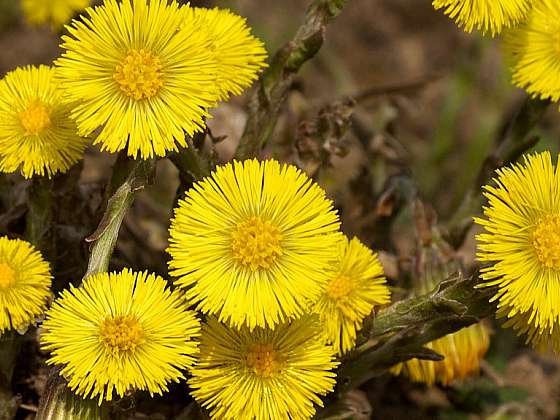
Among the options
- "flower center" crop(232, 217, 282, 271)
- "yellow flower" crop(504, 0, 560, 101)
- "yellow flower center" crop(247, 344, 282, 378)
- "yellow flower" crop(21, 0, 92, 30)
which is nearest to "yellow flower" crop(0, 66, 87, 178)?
"flower center" crop(232, 217, 282, 271)

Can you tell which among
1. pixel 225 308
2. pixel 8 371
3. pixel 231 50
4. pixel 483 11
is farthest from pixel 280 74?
pixel 8 371

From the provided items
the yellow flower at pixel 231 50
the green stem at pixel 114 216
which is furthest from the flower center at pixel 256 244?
the yellow flower at pixel 231 50

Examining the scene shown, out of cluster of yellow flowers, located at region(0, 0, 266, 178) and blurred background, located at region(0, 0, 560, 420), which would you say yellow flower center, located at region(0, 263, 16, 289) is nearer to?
cluster of yellow flowers, located at region(0, 0, 266, 178)

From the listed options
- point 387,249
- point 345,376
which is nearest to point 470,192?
point 387,249

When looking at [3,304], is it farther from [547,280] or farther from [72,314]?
[547,280]

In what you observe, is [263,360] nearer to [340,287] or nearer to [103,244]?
[340,287]

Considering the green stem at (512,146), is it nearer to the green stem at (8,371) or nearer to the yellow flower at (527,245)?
the yellow flower at (527,245)
